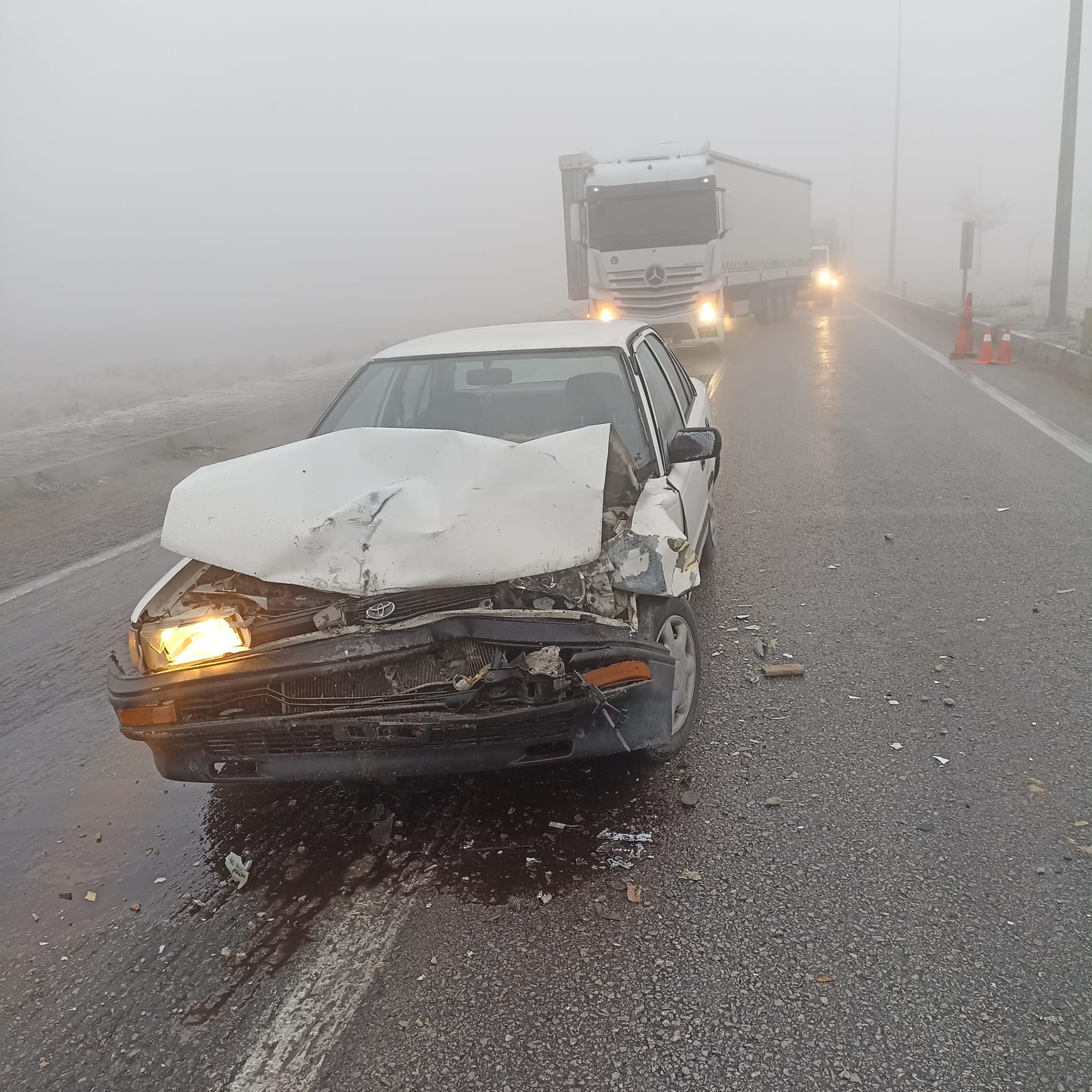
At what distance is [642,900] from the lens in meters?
2.85

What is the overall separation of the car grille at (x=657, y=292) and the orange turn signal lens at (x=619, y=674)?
15.7 metres

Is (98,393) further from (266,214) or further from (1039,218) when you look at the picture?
(1039,218)

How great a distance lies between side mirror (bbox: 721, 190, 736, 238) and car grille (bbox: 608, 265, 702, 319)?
4.50 feet

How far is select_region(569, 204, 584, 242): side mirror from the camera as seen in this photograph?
1870 centimetres

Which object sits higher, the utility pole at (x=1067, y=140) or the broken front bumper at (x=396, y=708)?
the utility pole at (x=1067, y=140)

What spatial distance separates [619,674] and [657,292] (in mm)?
16048

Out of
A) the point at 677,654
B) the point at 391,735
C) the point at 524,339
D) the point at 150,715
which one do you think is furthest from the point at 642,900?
the point at 524,339

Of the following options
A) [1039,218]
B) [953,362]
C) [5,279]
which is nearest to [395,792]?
[953,362]

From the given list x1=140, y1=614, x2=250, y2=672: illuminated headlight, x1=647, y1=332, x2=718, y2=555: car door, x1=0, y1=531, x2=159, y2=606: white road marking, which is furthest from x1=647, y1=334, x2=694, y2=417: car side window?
x1=0, y1=531, x2=159, y2=606: white road marking

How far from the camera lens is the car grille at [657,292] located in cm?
1795

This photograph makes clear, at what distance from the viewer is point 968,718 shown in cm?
384

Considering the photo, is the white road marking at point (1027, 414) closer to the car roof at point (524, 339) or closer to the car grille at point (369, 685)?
the car roof at point (524, 339)

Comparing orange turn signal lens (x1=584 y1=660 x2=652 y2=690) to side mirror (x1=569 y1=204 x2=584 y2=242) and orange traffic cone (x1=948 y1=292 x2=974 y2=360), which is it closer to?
orange traffic cone (x1=948 y1=292 x2=974 y2=360)

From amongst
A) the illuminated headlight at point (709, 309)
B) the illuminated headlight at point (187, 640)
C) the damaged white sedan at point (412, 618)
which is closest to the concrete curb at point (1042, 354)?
the illuminated headlight at point (709, 309)
